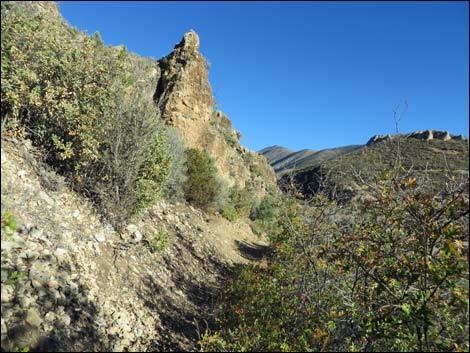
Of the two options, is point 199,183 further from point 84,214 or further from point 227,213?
point 84,214

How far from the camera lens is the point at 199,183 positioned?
42.8 ft

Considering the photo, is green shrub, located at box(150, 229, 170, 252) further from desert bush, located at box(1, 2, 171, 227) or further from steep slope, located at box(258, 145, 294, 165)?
steep slope, located at box(258, 145, 294, 165)

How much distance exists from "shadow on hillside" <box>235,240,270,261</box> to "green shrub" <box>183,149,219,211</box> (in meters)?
2.37

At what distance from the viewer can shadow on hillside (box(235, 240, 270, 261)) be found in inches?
537

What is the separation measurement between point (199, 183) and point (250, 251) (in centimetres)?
Answer: 419

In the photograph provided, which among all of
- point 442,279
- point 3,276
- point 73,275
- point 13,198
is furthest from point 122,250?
point 442,279

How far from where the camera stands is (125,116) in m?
7.24

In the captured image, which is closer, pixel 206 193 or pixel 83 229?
pixel 83 229

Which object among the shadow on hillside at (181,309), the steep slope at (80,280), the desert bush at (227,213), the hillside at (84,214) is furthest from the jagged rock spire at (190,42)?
the shadow on hillside at (181,309)

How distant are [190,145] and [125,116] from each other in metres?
7.85

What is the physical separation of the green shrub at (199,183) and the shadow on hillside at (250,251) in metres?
2.37

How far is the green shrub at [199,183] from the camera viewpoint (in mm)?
12859

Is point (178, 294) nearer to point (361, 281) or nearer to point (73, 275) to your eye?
point (73, 275)

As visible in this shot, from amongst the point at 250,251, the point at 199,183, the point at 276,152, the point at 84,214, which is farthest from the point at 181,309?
the point at 276,152
